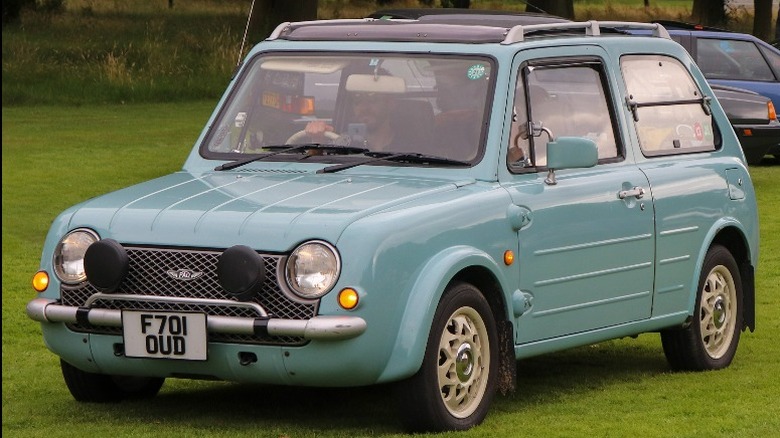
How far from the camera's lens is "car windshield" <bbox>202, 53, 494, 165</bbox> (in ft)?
28.2

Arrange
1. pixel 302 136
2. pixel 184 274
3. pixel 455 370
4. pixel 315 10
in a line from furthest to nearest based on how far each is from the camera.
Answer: pixel 315 10, pixel 302 136, pixel 455 370, pixel 184 274

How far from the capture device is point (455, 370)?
25.4 ft

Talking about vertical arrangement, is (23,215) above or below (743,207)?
below

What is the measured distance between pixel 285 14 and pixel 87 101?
634 cm

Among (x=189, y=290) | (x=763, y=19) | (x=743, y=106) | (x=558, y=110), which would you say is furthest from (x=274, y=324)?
(x=763, y=19)

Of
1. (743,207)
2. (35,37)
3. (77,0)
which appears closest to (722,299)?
(743,207)

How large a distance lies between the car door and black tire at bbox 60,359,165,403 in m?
1.79

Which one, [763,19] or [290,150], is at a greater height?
[290,150]

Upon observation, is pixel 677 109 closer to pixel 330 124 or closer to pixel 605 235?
pixel 605 235

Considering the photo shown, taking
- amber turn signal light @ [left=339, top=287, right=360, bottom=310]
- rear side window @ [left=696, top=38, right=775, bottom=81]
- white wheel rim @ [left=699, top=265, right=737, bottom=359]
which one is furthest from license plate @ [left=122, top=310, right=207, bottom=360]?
rear side window @ [left=696, top=38, right=775, bottom=81]

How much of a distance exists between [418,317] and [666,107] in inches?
118

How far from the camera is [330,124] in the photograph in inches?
349

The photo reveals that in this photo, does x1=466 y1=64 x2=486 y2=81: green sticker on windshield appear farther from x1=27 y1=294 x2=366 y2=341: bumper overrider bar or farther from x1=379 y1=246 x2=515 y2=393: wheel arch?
x1=27 y1=294 x2=366 y2=341: bumper overrider bar

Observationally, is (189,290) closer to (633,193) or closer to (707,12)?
(633,193)
